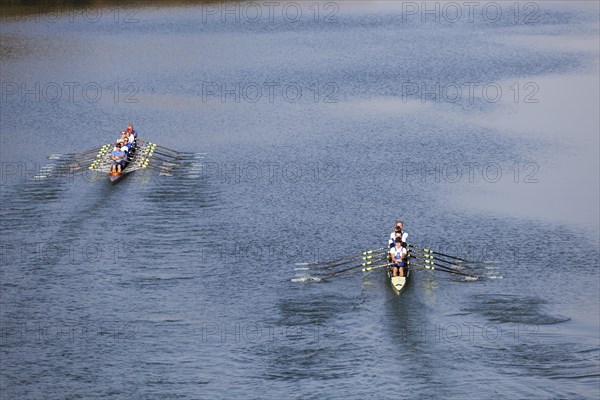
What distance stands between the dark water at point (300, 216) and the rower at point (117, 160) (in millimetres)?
990

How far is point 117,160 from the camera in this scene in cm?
6994

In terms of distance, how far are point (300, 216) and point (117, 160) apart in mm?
13018

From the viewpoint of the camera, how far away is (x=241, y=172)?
72.2 metres

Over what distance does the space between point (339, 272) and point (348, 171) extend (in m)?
18.3

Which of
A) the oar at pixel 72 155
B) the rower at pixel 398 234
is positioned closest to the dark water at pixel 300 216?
the oar at pixel 72 155

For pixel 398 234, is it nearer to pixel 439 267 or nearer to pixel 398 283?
Result: pixel 439 267

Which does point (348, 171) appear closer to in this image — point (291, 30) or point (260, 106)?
point (260, 106)

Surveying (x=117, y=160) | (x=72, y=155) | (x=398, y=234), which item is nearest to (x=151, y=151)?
(x=72, y=155)

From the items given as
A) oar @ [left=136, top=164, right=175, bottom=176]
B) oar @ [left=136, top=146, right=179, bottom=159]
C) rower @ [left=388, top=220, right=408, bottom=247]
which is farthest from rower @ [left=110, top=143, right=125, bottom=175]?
rower @ [left=388, top=220, right=408, bottom=247]

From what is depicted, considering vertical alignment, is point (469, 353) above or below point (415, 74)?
below

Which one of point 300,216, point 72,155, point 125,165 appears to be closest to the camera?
point 300,216

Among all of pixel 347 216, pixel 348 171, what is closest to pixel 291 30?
pixel 348 171

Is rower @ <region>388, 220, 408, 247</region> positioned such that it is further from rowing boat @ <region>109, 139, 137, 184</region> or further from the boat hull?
rowing boat @ <region>109, 139, 137, 184</region>

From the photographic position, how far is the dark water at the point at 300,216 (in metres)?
45.9
